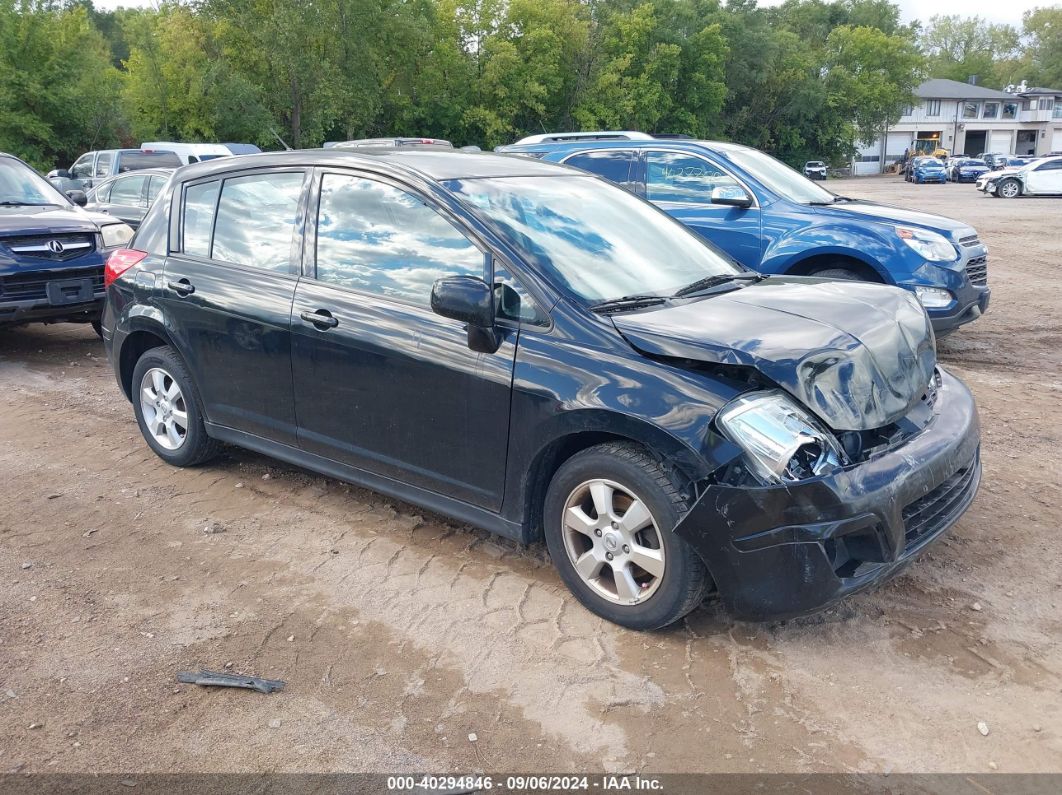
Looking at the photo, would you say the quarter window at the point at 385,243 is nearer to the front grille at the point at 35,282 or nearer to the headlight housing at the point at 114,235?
the front grille at the point at 35,282

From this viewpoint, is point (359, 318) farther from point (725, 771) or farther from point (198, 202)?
point (725, 771)

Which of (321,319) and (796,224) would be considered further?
(796,224)

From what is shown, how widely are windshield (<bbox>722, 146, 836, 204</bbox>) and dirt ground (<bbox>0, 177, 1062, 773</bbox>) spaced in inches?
149

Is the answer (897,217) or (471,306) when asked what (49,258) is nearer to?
(471,306)

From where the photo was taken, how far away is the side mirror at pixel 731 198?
7.92m

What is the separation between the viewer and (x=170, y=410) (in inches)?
211

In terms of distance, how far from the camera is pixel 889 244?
745 cm

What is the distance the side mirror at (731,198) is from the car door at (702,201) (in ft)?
0.25

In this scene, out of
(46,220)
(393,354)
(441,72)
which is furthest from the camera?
(441,72)

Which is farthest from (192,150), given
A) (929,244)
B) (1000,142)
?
(1000,142)

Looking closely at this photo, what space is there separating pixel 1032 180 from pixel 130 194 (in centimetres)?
3332

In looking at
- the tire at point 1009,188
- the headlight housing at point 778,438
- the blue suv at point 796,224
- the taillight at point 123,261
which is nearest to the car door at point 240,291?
the taillight at point 123,261

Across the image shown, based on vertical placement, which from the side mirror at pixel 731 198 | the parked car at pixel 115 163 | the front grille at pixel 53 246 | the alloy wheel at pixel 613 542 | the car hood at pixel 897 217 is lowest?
the alloy wheel at pixel 613 542

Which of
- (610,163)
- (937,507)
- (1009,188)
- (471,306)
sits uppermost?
(1009,188)
